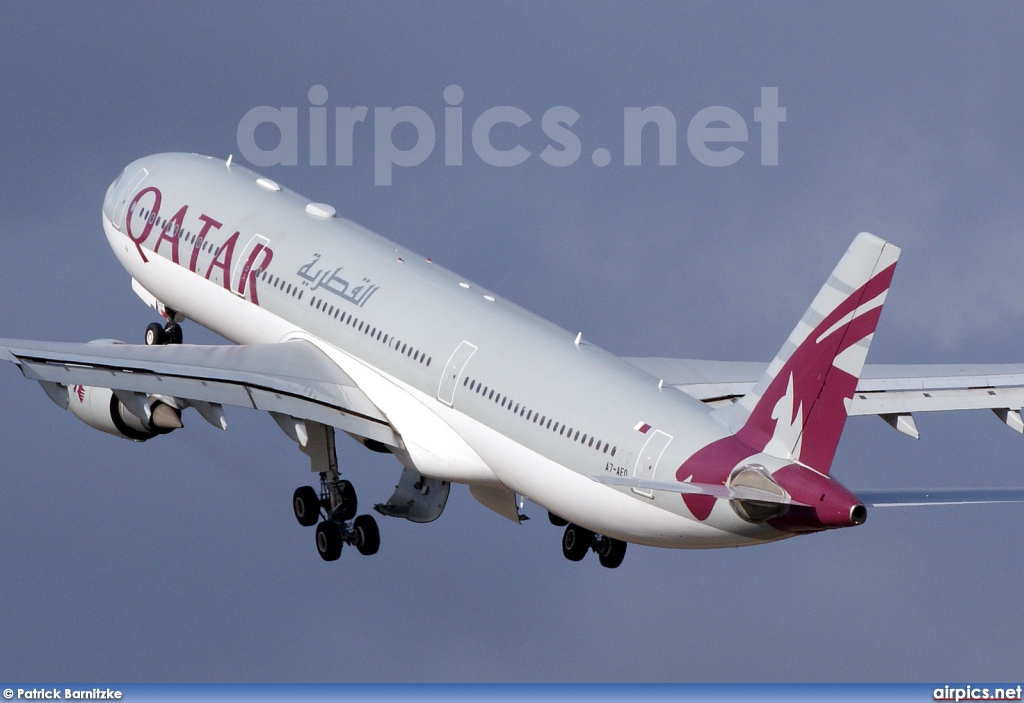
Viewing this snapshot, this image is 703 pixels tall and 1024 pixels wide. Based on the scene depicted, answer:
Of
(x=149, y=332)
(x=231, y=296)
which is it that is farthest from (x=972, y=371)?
(x=149, y=332)

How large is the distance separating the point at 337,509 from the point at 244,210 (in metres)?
7.45

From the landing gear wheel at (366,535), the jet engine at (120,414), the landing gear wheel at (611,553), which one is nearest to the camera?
the landing gear wheel at (366,535)

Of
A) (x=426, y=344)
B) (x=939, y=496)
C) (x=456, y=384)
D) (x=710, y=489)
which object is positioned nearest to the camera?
(x=939, y=496)

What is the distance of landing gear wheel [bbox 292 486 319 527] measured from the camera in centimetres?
5375

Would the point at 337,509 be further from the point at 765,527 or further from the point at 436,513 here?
the point at 765,527

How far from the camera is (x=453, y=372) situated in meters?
50.1

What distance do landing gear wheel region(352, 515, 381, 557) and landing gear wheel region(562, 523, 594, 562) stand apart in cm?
449

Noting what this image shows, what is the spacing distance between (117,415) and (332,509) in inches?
205

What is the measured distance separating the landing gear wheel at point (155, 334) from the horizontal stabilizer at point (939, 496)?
2248cm

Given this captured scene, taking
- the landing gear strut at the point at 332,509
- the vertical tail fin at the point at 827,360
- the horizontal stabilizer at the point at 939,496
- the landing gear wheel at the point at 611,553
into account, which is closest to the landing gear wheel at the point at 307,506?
the landing gear strut at the point at 332,509

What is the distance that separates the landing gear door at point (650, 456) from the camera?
149ft

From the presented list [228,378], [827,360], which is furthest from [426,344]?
[827,360]

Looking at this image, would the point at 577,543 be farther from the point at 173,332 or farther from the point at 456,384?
the point at 173,332

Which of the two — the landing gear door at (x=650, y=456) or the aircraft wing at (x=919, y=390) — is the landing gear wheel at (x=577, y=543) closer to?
the aircraft wing at (x=919, y=390)
